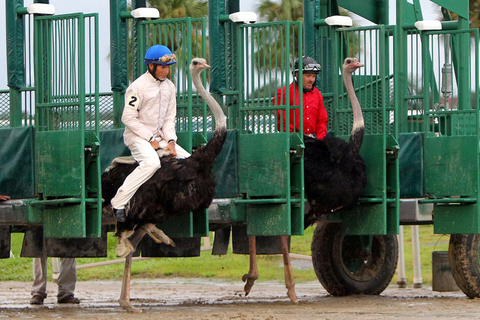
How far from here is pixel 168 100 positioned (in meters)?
10.2

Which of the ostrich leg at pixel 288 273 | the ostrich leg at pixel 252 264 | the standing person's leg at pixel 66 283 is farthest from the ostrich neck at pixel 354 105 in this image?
the standing person's leg at pixel 66 283

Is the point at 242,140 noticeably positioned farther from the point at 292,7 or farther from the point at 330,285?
the point at 292,7

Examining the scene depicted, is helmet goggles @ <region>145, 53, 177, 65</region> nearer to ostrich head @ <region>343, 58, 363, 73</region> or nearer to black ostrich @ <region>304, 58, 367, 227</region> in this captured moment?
black ostrich @ <region>304, 58, 367, 227</region>

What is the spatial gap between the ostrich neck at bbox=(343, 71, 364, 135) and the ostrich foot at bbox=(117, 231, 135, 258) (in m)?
2.48

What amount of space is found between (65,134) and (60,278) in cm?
301

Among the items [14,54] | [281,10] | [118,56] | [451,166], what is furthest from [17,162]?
[281,10]

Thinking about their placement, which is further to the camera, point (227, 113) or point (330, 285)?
point (330, 285)

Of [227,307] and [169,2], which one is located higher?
[169,2]

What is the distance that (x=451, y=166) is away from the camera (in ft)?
36.8

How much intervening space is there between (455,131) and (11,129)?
14.9 feet

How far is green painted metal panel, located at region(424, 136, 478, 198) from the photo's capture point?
1110 centimetres

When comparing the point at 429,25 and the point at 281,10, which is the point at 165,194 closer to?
the point at 429,25

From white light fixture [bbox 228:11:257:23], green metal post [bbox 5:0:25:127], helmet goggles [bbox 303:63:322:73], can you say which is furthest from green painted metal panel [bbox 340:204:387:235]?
green metal post [bbox 5:0:25:127]

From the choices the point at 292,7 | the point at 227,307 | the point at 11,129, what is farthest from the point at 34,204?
the point at 292,7
